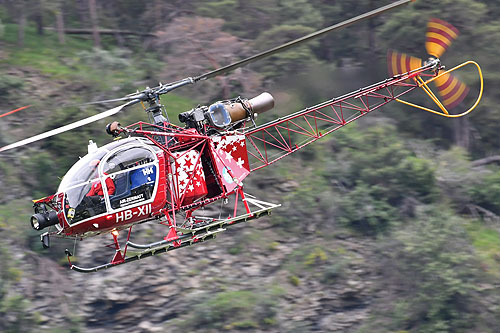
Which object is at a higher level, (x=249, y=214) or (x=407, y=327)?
(x=249, y=214)

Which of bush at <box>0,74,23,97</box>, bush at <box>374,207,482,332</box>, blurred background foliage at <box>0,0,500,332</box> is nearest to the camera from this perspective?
Answer: blurred background foliage at <box>0,0,500,332</box>

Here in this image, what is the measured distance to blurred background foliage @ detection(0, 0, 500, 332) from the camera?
25.4 metres

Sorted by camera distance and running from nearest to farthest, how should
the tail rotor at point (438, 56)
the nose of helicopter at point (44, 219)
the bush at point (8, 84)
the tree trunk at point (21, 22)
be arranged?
1. the nose of helicopter at point (44, 219)
2. the tail rotor at point (438, 56)
3. the bush at point (8, 84)
4. the tree trunk at point (21, 22)

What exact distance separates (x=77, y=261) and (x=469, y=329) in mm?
12297

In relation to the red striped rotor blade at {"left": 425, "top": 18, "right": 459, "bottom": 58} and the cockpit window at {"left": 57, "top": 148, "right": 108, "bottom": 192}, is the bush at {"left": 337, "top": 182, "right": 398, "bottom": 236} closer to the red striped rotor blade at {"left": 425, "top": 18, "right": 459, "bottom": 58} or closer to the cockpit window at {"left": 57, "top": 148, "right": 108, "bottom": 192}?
the red striped rotor blade at {"left": 425, "top": 18, "right": 459, "bottom": 58}

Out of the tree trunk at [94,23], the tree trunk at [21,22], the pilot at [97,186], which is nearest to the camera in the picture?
the pilot at [97,186]

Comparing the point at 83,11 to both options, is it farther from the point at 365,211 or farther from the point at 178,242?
the point at 178,242

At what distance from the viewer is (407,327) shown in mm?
26109

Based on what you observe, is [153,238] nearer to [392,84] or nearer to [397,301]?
[397,301]

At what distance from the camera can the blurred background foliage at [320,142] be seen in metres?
25.4

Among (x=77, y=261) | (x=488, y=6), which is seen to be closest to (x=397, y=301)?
(x=77, y=261)

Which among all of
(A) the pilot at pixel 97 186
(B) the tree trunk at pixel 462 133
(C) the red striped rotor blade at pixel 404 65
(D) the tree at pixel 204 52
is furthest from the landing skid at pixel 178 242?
(B) the tree trunk at pixel 462 133

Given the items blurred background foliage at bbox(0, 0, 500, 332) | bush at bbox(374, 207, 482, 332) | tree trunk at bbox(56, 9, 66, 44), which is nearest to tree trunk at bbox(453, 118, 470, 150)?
blurred background foliage at bbox(0, 0, 500, 332)

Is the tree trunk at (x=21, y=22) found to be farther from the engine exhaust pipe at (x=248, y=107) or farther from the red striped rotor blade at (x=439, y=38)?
the red striped rotor blade at (x=439, y=38)
